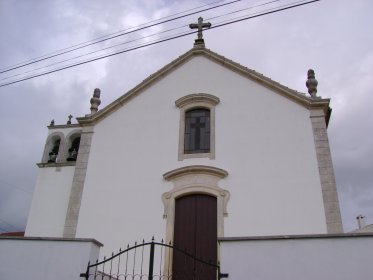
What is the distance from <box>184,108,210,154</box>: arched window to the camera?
1022cm

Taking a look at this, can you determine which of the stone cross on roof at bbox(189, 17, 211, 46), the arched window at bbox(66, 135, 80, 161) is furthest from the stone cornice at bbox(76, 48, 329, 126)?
the arched window at bbox(66, 135, 80, 161)

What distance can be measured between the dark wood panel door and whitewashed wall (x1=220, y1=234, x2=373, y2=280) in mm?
2572

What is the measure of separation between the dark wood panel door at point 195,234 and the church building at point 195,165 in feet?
0.08

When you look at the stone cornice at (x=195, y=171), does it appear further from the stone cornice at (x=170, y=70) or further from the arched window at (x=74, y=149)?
the arched window at (x=74, y=149)

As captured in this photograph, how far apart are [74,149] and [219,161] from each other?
4.50 m

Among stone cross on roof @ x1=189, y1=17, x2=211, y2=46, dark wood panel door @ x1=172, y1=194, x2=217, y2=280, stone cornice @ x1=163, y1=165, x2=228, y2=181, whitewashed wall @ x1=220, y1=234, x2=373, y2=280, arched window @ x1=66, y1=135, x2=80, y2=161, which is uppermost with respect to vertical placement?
stone cross on roof @ x1=189, y1=17, x2=211, y2=46

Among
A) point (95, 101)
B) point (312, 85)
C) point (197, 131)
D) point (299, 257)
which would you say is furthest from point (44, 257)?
point (312, 85)

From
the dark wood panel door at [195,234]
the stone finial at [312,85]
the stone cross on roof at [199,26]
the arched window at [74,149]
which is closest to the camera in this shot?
the dark wood panel door at [195,234]

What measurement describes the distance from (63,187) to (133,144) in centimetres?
221

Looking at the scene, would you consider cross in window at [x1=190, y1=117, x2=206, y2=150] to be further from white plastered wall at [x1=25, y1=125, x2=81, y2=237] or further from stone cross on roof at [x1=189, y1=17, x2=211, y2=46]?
white plastered wall at [x1=25, y1=125, x2=81, y2=237]

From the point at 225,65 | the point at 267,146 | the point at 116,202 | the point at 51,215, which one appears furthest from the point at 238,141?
the point at 51,215

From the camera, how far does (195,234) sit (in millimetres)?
9172

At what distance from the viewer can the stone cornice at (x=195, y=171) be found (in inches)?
373

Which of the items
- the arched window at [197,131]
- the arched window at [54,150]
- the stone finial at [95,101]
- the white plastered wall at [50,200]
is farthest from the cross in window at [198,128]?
the arched window at [54,150]
